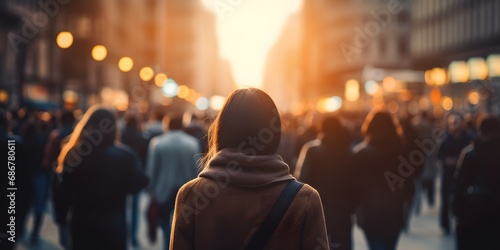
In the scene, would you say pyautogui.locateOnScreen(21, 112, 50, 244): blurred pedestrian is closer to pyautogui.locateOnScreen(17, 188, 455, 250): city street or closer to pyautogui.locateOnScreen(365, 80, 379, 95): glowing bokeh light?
pyautogui.locateOnScreen(17, 188, 455, 250): city street

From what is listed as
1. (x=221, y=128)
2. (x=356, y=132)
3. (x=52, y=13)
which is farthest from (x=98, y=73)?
(x=221, y=128)

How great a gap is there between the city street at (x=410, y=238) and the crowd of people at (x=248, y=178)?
9.7 inches

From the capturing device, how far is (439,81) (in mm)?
59750

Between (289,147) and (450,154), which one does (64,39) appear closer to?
(289,147)

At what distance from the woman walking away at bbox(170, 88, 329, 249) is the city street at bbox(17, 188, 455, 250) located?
8160 mm

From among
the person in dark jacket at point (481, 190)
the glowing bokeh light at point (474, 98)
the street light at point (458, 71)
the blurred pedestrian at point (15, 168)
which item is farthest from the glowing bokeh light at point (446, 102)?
the blurred pedestrian at point (15, 168)

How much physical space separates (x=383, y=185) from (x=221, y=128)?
4790mm

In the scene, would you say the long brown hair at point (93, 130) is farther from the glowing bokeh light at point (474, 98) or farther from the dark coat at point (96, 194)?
the glowing bokeh light at point (474, 98)

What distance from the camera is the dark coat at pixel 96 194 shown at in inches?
263

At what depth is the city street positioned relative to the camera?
37.3 feet

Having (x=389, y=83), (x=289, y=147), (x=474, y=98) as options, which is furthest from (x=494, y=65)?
(x=289, y=147)

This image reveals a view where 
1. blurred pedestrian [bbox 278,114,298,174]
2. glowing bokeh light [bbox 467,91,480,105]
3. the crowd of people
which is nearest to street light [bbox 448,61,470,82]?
glowing bokeh light [bbox 467,91,480,105]

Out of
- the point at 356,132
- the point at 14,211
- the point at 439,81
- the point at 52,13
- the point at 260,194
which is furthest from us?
the point at 439,81

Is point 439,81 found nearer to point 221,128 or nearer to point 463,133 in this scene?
point 463,133
